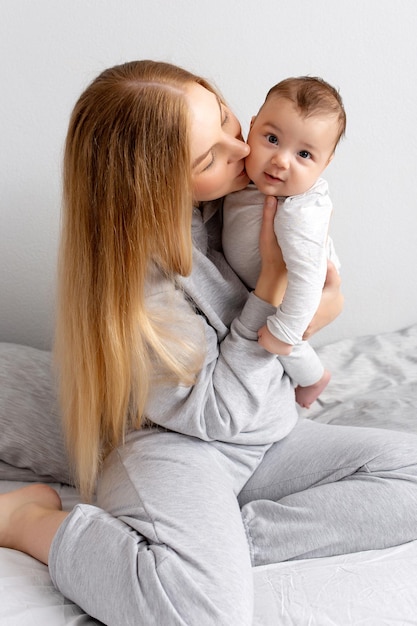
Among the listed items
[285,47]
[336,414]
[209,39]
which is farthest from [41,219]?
[336,414]

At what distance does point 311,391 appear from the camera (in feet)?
5.00

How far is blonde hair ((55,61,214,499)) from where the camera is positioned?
1178 mm

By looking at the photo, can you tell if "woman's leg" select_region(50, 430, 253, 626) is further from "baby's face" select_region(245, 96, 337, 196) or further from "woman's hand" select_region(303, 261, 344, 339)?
"baby's face" select_region(245, 96, 337, 196)

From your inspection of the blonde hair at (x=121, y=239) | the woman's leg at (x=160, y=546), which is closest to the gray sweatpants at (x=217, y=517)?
the woman's leg at (x=160, y=546)

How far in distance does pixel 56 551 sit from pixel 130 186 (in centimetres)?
53

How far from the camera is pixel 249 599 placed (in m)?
1.11

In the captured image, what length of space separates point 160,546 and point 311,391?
0.49m

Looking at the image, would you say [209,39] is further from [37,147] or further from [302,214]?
[302,214]

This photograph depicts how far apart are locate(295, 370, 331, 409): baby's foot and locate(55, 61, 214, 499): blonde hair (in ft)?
1.02

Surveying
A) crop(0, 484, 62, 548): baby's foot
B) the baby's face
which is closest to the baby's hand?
the baby's face

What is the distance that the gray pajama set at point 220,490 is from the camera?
1.12 m

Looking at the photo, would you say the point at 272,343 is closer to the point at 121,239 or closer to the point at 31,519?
the point at 121,239

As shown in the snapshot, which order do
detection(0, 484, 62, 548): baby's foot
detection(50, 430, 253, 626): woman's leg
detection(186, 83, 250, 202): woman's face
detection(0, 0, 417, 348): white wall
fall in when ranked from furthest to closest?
detection(0, 0, 417, 348): white wall
detection(0, 484, 62, 548): baby's foot
detection(186, 83, 250, 202): woman's face
detection(50, 430, 253, 626): woman's leg

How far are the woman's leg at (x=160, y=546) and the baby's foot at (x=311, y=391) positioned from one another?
0.96 ft
